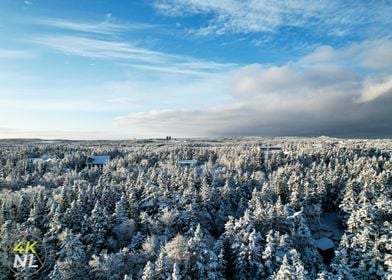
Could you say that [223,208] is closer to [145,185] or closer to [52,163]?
[145,185]

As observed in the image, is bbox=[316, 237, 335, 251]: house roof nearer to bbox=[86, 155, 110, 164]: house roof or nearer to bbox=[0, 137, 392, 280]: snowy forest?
bbox=[0, 137, 392, 280]: snowy forest

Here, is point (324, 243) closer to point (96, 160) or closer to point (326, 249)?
point (326, 249)

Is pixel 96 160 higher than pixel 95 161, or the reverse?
pixel 96 160

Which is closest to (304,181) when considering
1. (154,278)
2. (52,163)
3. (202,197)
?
(202,197)
